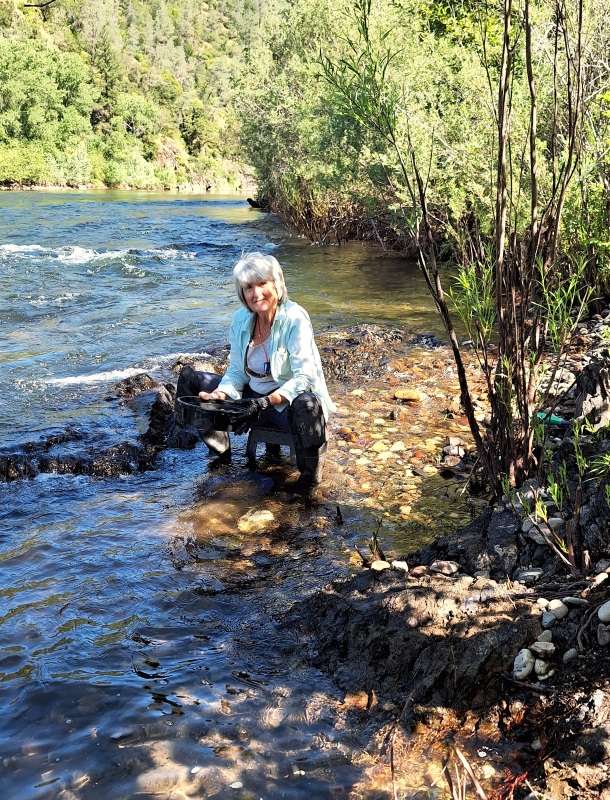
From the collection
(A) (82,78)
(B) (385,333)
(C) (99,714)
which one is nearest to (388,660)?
(C) (99,714)

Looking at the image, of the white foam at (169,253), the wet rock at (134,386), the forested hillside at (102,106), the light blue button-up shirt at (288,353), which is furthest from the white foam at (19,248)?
the light blue button-up shirt at (288,353)

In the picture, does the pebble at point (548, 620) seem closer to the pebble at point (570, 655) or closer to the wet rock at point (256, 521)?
the pebble at point (570, 655)

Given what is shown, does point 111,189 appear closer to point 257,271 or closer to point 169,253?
point 169,253

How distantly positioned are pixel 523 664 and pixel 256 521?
2288 mm

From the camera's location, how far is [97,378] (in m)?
8.09

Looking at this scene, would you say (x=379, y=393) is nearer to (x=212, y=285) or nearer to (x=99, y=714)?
(x=99, y=714)

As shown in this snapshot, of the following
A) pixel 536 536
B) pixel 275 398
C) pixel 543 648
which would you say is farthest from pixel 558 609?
pixel 275 398

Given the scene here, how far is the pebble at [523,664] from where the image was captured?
8.64 feet

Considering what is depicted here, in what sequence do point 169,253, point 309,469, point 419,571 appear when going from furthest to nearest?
point 169,253 → point 309,469 → point 419,571

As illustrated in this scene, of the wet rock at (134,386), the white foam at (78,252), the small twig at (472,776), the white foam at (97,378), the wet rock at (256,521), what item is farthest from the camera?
the white foam at (78,252)

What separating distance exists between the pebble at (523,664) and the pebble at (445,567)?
730 mm

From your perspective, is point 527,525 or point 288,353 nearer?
point 527,525

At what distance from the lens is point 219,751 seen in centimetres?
268

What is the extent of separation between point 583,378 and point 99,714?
3.14 meters
